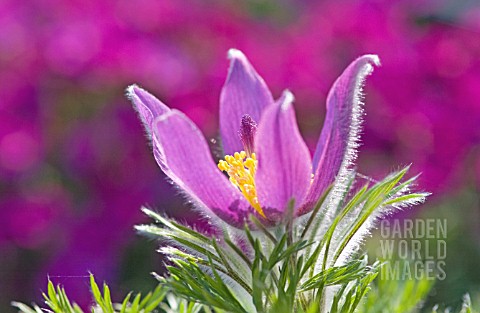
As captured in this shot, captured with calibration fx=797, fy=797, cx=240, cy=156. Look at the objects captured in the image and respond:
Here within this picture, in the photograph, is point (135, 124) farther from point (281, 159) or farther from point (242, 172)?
point (281, 159)

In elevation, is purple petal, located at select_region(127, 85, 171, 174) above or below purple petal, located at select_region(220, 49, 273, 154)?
below

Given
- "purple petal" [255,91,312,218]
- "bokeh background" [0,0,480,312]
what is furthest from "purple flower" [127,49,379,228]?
"bokeh background" [0,0,480,312]

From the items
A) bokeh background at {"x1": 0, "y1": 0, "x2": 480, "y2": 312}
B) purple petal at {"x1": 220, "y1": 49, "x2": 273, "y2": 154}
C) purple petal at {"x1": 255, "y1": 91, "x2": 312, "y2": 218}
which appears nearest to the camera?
purple petal at {"x1": 255, "y1": 91, "x2": 312, "y2": 218}

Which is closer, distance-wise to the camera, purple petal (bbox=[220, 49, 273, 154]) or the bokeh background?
purple petal (bbox=[220, 49, 273, 154])

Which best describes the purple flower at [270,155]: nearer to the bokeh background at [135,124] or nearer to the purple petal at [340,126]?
Answer: the purple petal at [340,126]

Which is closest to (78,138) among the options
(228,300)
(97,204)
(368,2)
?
(97,204)

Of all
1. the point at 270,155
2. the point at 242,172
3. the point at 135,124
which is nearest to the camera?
the point at 270,155

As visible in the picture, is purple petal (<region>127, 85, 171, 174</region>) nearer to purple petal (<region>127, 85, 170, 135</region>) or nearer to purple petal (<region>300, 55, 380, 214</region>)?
purple petal (<region>127, 85, 170, 135</region>)

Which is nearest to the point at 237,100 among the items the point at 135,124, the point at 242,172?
the point at 242,172

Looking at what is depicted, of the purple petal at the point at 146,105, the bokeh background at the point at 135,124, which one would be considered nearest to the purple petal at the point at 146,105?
the purple petal at the point at 146,105
